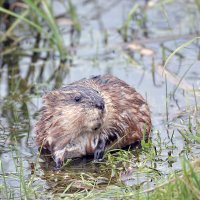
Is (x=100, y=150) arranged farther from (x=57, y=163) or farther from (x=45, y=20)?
(x=45, y=20)

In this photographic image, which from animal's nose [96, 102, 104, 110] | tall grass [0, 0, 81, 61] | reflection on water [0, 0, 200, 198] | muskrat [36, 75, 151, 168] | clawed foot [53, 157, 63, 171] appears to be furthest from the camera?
tall grass [0, 0, 81, 61]

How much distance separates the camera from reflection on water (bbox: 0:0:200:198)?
245 inches

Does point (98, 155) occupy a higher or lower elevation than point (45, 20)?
lower

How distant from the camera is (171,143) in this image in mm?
6086

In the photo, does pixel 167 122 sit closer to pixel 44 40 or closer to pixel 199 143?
pixel 199 143

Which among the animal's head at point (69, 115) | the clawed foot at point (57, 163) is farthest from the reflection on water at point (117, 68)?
the animal's head at point (69, 115)

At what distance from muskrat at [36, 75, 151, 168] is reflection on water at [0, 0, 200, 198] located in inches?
6.2

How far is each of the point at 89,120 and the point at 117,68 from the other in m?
2.55

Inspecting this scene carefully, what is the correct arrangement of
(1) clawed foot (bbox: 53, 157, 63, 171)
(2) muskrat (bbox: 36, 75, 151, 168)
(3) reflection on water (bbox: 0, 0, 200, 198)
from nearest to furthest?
(2) muskrat (bbox: 36, 75, 151, 168), (1) clawed foot (bbox: 53, 157, 63, 171), (3) reflection on water (bbox: 0, 0, 200, 198)

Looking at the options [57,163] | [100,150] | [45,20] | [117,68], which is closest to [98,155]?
[100,150]

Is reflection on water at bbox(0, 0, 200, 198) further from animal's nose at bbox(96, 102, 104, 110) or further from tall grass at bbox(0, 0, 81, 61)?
animal's nose at bbox(96, 102, 104, 110)

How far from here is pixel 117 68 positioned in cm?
820

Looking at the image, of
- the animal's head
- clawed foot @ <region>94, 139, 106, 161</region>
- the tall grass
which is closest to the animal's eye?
the animal's head

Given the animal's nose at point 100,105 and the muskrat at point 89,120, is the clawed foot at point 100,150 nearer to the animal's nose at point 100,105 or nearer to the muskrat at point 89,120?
the muskrat at point 89,120
